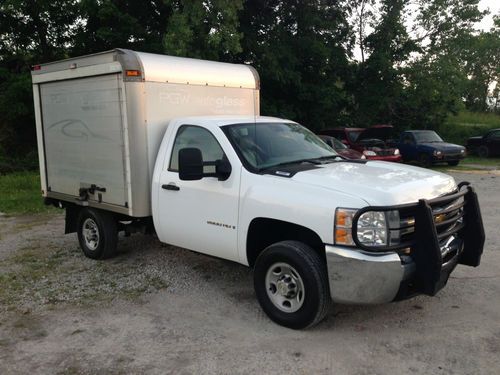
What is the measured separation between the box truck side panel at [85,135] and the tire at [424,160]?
610 inches

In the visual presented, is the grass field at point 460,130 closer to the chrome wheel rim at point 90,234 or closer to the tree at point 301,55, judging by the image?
the tree at point 301,55

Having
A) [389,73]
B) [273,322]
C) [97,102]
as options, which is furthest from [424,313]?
[389,73]

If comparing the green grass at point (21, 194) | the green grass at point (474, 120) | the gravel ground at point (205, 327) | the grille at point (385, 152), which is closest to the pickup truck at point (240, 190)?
the gravel ground at point (205, 327)

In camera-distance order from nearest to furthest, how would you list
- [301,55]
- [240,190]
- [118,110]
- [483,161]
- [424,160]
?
[240,190]
[118,110]
[424,160]
[483,161]
[301,55]

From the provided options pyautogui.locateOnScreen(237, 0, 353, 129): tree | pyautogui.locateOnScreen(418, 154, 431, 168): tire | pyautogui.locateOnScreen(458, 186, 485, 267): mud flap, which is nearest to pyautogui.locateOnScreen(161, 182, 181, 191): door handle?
pyautogui.locateOnScreen(458, 186, 485, 267): mud flap

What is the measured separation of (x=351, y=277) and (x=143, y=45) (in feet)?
52.3

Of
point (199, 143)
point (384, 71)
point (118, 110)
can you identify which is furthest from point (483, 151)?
point (118, 110)

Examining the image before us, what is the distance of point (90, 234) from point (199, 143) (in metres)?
2.48

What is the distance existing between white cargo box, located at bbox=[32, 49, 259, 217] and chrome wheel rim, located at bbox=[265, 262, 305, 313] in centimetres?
194

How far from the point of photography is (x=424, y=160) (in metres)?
19.3

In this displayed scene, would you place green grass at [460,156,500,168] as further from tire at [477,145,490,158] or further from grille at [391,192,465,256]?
grille at [391,192,465,256]

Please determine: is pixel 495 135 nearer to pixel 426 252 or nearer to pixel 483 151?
pixel 483 151

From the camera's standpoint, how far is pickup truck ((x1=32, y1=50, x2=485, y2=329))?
389 centimetres

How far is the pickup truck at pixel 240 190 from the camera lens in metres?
3.89
